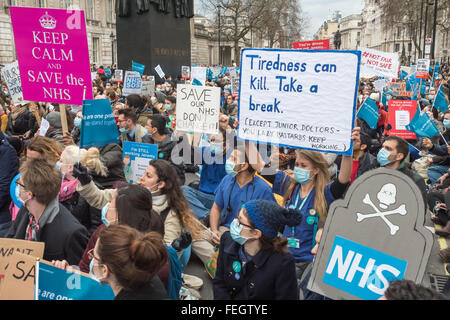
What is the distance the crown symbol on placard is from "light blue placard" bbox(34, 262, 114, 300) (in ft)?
10.7

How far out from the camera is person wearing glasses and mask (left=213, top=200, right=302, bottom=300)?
9.01ft

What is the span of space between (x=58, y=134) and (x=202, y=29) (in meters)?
60.2

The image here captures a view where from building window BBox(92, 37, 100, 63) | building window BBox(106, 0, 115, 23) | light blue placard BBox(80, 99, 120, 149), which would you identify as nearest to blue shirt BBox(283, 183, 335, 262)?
light blue placard BBox(80, 99, 120, 149)

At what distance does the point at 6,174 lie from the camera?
444 cm

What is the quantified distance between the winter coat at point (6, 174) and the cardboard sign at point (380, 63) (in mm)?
9313

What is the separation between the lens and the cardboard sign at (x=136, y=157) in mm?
4957

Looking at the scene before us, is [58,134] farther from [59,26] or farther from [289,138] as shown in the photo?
[289,138]

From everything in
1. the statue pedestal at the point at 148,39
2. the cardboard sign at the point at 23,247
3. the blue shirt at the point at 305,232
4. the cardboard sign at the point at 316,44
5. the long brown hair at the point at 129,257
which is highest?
the statue pedestal at the point at 148,39

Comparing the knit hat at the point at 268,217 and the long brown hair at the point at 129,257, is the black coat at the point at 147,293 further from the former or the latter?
the knit hat at the point at 268,217

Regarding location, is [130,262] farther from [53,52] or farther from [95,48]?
[95,48]

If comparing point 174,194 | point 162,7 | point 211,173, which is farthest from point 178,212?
point 162,7

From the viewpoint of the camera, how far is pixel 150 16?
836 inches

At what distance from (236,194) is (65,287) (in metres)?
2.29

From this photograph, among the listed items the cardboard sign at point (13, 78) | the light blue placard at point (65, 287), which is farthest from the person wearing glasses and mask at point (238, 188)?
the cardboard sign at point (13, 78)
